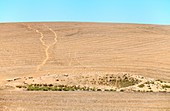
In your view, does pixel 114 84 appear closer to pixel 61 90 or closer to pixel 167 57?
pixel 61 90

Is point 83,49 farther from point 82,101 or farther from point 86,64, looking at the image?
point 82,101

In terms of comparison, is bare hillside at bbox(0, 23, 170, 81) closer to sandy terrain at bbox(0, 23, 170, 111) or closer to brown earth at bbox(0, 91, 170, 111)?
sandy terrain at bbox(0, 23, 170, 111)

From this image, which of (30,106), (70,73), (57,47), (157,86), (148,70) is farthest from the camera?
(57,47)

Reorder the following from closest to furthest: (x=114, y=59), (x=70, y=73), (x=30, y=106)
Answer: (x=30, y=106) → (x=70, y=73) → (x=114, y=59)

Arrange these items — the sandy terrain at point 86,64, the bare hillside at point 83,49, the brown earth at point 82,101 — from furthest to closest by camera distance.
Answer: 1. the bare hillside at point 83,49
2. the sandy terrain at point 86,64
3. the brown earth at point 82,101

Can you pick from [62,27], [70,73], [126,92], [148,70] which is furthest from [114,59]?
[62,27]

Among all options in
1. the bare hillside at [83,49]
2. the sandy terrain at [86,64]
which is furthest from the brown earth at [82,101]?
the bare hillside at [83,49]

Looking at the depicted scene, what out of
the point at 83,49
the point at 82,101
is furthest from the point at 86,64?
the point at 82,101

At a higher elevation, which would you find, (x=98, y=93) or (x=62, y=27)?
(x=62, y=27)

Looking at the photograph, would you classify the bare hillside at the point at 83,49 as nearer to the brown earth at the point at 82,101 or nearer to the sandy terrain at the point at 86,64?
the sandy terrain at the point at 86,64

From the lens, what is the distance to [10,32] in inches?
2098

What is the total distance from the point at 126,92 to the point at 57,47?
20.1 m

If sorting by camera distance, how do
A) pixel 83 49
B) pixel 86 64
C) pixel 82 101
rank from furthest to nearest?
pixel 83 49 → pixel 86 64 → pixel 82 101

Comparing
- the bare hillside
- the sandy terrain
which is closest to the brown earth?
the sandy terrain
